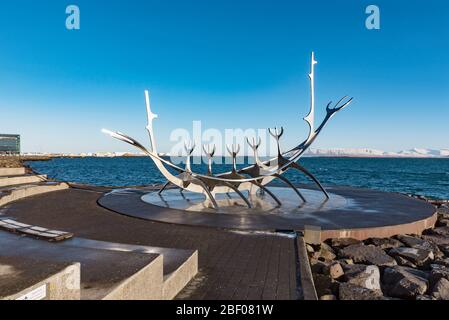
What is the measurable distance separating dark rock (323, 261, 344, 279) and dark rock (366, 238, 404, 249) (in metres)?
3.17

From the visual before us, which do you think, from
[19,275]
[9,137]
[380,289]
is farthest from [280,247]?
[9,137]

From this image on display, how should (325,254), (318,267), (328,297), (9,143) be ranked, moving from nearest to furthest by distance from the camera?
(328,297)
(318,267)
(325,254)
(9,143)

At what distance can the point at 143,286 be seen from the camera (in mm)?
4730

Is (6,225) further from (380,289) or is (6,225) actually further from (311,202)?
(311,202)

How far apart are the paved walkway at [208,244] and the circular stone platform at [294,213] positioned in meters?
0.92

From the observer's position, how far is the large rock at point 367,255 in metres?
8.72

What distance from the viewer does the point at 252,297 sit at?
555 cm

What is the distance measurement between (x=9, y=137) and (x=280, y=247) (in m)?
163

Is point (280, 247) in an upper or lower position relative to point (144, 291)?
lower

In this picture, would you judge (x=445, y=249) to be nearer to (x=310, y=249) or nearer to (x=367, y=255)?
(x=367, y=255)

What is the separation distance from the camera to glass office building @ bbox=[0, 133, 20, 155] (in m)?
138

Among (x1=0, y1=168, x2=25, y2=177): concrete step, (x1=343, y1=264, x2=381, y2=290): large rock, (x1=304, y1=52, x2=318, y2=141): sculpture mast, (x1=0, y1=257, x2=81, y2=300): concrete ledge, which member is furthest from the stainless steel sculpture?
(x1=0, y1=168, x2=25, y2=177): concrete step

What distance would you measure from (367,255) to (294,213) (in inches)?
165

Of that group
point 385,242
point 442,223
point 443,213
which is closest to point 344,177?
point 443,213
